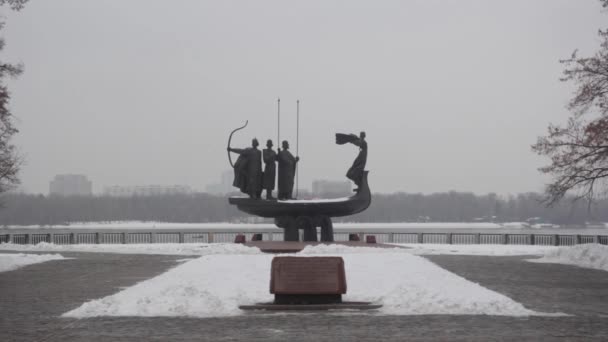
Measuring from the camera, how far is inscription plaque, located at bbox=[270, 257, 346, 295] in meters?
11.9

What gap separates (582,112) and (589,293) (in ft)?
30.4

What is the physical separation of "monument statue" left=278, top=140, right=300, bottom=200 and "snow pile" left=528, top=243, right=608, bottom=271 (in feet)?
32.8

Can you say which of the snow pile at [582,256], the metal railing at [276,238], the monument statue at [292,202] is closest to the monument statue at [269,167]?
the monument statue at [292,202]

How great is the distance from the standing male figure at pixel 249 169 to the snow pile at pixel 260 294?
10.7 meters

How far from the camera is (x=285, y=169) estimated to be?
2877cm

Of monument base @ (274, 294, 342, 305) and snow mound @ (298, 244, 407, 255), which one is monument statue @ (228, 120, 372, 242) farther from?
monument base @ (274, 294, 342, 305)

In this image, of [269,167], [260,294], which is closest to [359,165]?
[269,167]

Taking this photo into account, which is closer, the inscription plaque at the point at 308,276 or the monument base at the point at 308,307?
the monument base at the point at 308,307

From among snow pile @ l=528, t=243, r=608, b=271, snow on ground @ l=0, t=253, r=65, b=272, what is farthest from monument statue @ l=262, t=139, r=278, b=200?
snow pile @ l=528, t=243, r=608, b=271

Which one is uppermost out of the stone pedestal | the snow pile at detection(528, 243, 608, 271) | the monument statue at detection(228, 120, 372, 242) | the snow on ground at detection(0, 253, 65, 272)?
the monument statue at detection(228, 120, 372, 242)

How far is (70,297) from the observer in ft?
44.5

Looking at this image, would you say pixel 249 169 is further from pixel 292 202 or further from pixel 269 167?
pixel 292 202

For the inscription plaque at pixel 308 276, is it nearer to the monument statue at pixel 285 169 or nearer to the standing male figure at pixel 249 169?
the standing male figure at pixel 249 169

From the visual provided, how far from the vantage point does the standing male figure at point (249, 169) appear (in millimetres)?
28156
